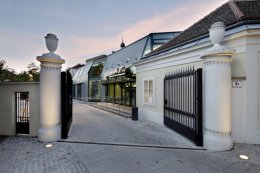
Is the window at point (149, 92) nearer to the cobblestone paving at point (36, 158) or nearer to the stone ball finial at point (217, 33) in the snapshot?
the stone ball finial at point (217, 33)

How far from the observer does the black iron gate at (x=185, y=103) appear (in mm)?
4906

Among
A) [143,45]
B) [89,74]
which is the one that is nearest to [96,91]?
[89,74]

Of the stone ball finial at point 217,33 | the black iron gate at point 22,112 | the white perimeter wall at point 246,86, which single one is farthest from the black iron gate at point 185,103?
the black iron gate at point 22,112

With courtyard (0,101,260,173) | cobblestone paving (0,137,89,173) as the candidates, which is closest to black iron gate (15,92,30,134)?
courtyard (0,101,260,173)

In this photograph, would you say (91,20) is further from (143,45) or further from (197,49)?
(197,49)

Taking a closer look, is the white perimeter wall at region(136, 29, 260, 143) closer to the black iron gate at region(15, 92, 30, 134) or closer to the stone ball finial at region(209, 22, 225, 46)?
the stone ball finial at region(209, 22, 225, 46)

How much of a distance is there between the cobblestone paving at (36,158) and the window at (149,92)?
16.8 feet

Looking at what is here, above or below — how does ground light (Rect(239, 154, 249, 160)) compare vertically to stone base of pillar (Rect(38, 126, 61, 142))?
below

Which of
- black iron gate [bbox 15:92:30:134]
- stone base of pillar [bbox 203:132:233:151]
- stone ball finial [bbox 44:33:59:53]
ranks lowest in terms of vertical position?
stone base of pillar [bbox 203:132:233:151]

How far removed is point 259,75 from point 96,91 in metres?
19.6

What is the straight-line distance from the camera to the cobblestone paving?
3350 mm

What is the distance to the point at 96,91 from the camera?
72.8ft

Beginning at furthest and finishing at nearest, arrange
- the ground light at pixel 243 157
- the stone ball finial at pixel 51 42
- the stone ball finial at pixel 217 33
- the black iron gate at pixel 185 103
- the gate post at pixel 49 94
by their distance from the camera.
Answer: the stone ball finial at pixel 51 42
the gate post at pixel 49 94
the black iron gate at pixel 185 103
the stone ball finial at pixel 217 33
the ground light at pixel 243 157

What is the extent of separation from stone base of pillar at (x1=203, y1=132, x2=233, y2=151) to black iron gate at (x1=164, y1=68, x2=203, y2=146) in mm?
300
